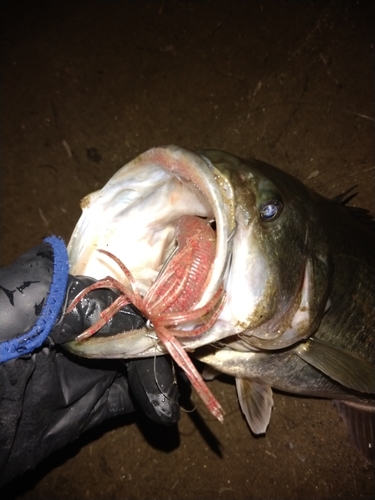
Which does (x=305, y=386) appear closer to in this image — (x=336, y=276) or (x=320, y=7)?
(x=336, y=276)

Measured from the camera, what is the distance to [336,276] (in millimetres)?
1779

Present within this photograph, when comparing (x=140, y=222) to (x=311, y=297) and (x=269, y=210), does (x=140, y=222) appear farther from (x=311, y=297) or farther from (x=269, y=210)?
(x=311, y=297)

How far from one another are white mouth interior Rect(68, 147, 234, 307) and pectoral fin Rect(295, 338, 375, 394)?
746 mm

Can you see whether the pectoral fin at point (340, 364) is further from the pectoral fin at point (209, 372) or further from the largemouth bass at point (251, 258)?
the pectoral fin at point (209, 372)

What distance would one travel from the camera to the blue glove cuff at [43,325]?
1409 millimetres

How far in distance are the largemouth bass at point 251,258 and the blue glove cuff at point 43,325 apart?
106 mm

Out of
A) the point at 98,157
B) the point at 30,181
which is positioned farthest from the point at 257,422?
the point at 30,181

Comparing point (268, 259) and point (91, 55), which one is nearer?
point (268, 259)

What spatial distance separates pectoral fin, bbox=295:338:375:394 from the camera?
1.75 m

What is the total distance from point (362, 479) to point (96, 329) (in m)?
1.78

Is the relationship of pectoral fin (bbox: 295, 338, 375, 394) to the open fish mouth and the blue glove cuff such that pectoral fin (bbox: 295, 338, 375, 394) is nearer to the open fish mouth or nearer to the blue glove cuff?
the open fish mouth

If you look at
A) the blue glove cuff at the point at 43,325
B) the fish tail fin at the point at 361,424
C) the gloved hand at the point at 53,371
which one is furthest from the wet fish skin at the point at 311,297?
the blue glove cuff at the point at 43,325

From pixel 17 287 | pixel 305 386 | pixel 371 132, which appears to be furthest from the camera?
pixel 371 132

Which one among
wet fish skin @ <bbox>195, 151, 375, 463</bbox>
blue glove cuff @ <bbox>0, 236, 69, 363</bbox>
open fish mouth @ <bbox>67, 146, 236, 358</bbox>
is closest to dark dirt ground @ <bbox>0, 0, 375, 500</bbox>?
wet fish skin @ <bbox>195, 151, 375, 463</bbox>
